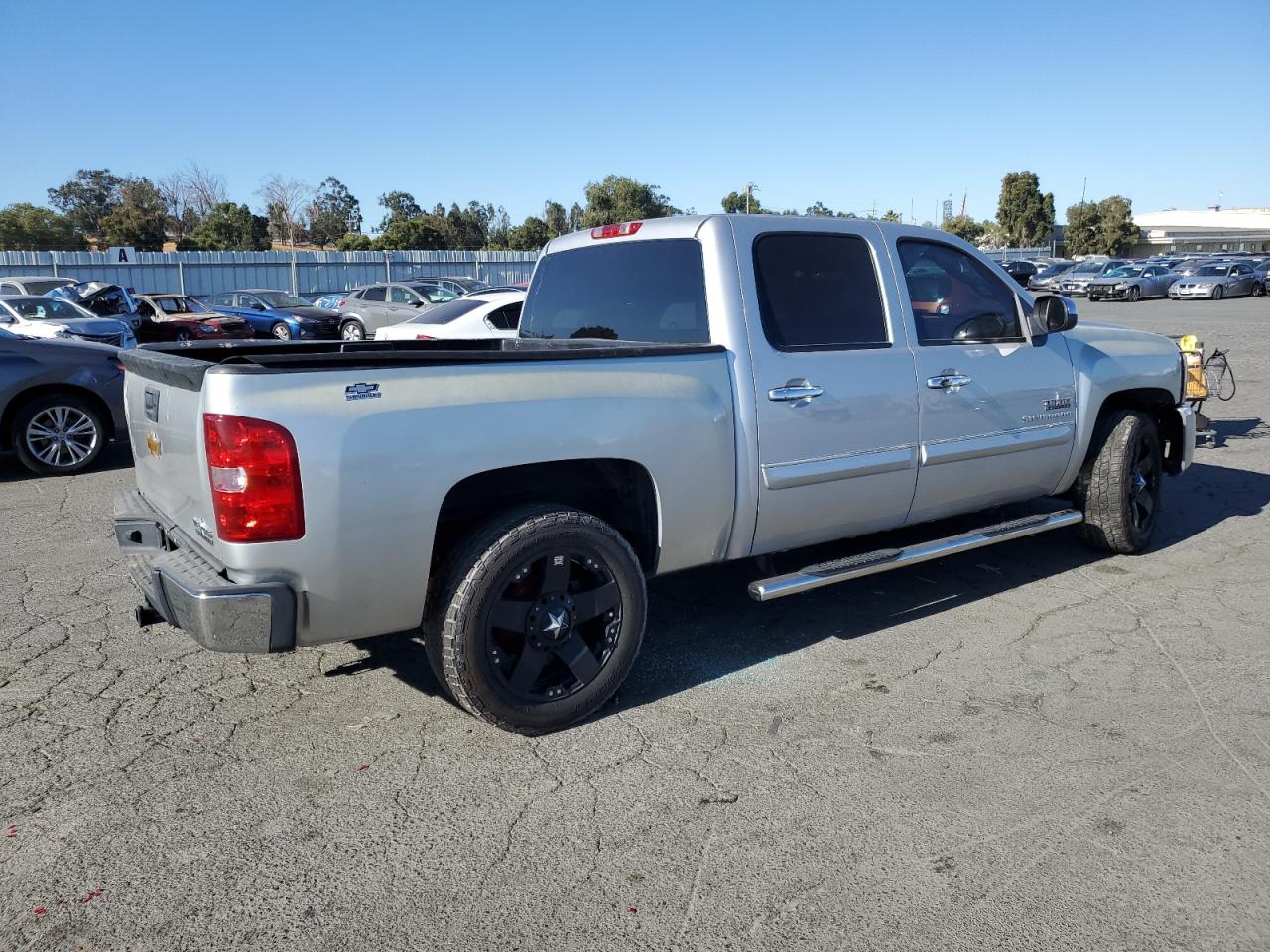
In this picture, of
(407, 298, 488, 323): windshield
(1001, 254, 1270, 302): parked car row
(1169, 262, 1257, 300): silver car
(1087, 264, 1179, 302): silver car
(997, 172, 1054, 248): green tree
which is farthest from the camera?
(997, 172, 1054, 248): green tree

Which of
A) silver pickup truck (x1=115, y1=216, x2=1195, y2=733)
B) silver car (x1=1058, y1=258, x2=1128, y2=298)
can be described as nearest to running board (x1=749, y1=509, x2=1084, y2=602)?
silver pickup truck (x1=115, y1=216, x2=1195, y2=733)

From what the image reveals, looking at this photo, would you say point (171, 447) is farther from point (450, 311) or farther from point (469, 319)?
point (450, 311)

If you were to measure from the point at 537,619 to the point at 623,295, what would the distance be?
1.79 metres

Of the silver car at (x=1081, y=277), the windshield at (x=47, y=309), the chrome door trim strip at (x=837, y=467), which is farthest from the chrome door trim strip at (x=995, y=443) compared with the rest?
the silver car at (x=1081, y=277)

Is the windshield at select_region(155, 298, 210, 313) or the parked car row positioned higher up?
the parked car row

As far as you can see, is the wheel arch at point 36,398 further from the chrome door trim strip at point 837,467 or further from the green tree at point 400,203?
the green tree at point 400,203

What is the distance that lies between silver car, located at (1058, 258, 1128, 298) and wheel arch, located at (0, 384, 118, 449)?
3752cm

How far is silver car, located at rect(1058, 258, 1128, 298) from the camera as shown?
1550 inches

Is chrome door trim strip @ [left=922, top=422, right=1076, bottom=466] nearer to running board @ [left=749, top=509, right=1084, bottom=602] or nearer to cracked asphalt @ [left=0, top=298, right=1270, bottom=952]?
running board @ [left=749, top=509, right=1084, bottom=602]

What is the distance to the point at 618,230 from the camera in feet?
15.8

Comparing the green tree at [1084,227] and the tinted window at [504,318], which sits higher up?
the green tree at [1084,227]

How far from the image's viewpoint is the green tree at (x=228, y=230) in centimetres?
6400

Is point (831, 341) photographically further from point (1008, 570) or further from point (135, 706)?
point (135, 706)

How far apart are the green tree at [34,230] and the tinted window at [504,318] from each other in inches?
2554
